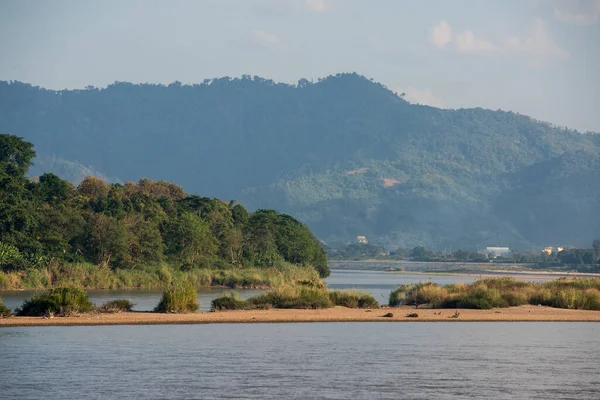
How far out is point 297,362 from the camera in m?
31.9

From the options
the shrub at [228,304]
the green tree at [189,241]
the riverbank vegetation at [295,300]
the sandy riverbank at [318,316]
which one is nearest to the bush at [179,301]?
the sandy riverbank at [318,316]

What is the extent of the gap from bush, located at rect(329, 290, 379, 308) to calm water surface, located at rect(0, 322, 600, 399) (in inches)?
365

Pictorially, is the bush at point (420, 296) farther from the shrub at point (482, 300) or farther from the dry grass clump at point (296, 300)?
the dry grass clump at point (296, 300)

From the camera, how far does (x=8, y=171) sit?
285ft

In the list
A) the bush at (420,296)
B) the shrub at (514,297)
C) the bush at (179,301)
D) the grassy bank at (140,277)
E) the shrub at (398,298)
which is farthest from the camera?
the grassy bank at (140,277)

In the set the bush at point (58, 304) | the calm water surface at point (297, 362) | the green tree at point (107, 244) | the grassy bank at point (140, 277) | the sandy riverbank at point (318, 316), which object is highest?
the green tree at point (107, 244)

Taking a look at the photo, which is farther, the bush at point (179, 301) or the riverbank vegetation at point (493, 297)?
the riverbank vegetation at point (493, 297)

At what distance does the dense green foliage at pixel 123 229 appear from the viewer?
259ft

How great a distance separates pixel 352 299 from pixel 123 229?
35.6 meters

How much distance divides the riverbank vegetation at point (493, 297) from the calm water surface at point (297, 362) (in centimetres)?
930

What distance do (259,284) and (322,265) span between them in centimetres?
2885

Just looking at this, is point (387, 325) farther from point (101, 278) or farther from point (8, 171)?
point (8, 171)

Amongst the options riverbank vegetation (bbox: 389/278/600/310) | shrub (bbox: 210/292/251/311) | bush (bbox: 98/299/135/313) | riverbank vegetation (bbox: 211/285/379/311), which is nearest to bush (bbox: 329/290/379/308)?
riverbank vegetation (bbox: 211/285/379/311)

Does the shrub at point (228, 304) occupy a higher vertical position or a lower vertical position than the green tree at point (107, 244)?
lower
